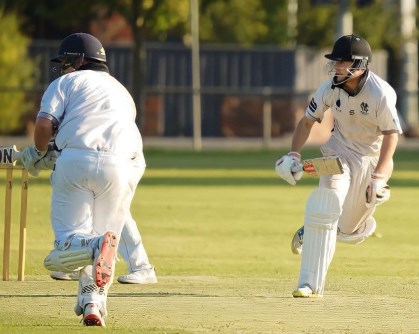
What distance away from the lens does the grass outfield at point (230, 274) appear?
8523 mm

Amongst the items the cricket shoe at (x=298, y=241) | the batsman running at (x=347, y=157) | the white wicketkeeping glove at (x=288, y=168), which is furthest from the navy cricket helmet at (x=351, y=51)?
the cricket shoe at (x=298, y=241)

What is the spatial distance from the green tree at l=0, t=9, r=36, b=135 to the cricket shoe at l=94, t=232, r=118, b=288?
93.1ft

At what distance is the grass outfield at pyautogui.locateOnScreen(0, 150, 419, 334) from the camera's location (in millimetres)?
8523

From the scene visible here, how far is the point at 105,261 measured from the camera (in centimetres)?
794

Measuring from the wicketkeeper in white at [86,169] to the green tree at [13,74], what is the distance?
2786 cm

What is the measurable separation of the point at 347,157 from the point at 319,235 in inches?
37.7

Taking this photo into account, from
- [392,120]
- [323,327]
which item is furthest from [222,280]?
[323,327]

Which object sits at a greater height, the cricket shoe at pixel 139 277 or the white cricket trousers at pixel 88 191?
the white cricket trousers at pixel 88 191

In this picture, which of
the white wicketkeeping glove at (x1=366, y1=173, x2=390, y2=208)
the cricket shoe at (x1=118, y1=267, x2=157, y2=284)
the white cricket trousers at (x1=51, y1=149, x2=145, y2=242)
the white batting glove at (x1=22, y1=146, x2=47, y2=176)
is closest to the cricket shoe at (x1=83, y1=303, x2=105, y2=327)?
the white cricket trousers at (x1=51, y1=149, x2=145, y2=242)

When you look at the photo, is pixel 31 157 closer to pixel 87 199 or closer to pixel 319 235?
pixel 87 199

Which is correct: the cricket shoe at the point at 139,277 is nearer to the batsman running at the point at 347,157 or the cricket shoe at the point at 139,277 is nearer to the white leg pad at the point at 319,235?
the batsman running at the point at 347,157

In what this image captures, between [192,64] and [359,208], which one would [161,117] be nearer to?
[192,64]

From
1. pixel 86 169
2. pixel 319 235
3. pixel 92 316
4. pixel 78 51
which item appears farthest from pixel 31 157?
pixel 319 235

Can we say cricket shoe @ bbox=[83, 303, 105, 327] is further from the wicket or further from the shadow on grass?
the wicket
